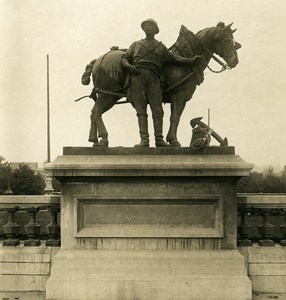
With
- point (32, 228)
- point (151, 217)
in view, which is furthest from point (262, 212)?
point (32, 228)

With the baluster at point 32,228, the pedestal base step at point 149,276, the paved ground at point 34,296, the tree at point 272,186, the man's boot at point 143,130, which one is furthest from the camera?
the tree at point 272,186

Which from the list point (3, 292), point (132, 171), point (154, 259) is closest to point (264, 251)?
point (154, 259)

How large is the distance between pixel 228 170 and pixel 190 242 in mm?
1206

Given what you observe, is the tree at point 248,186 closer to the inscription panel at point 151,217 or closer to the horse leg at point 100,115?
the horse leg at point 100,115

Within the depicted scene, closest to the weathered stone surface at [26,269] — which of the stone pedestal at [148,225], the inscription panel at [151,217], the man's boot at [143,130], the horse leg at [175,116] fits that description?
the stone pedestal at [148,225]

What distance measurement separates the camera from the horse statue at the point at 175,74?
8289 millimetres

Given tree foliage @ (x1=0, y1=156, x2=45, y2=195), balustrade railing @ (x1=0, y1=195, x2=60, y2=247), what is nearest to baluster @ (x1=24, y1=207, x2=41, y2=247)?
balustrade railing @ (x1=0, y1=195, x2=60, y2=247)

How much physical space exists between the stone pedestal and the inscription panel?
0.01 meters

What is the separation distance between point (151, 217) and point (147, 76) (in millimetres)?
2095

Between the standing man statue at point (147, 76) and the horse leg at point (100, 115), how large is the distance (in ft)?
1.24

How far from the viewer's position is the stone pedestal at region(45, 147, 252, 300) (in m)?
7.55

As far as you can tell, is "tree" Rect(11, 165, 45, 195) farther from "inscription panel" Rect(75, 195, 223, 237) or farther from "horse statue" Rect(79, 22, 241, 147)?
"inscription panel" Rect(75, 195, 223, 237)

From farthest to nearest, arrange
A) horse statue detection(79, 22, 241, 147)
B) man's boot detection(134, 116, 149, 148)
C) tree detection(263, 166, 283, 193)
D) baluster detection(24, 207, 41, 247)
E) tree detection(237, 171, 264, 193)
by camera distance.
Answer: tree detection(263, 166, 283, 193)
tree detection(237, 171, 264, 193)
baluster detection(24, 207, 41, 247)
horse statue detection(79, 22, 241, 147)
man's boot detection(134, 116, 149, 148)

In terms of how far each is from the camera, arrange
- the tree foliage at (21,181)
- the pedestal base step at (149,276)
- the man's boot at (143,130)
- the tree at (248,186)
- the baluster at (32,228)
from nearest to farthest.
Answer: the pedestal base step at (149,276)
the man's boot at (143,130)
the baluster at (32,228)
the tree at (248,186)
the tree foliage at (21,181)
